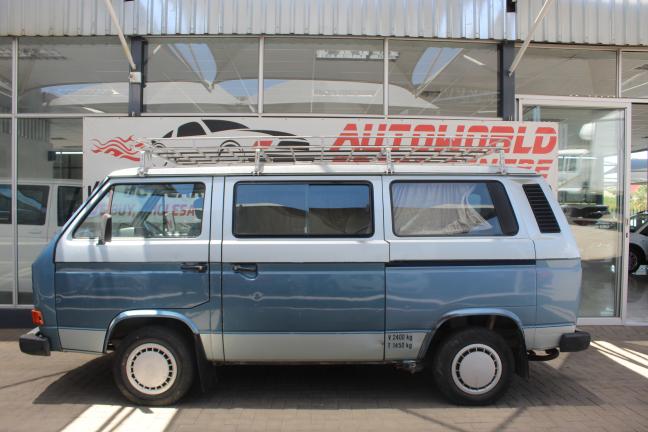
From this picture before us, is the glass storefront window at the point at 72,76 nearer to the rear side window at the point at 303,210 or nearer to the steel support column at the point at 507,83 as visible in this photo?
the rear side window at the point at 303,210

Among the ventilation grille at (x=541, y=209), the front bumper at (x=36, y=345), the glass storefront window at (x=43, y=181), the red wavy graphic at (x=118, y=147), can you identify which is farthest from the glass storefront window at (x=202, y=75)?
the ventilation grille at (x=541, y=209)

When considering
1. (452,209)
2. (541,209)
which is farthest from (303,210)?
(541,209)

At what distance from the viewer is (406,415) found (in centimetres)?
416

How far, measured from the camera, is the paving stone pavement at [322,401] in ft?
13.1

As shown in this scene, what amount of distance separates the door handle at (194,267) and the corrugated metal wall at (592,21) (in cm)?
585

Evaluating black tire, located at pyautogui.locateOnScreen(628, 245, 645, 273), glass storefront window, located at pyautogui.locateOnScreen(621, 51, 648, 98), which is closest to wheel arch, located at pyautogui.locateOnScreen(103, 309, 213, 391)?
glass storefront window, located at pyautogui.locateOnScreen(621, 51, 648, 98)

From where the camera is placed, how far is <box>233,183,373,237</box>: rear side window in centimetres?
424

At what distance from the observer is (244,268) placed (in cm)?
414

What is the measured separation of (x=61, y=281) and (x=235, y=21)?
14.7ft

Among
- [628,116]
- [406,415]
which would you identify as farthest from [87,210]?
[628,116]

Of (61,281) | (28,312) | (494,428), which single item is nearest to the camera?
(494,428)

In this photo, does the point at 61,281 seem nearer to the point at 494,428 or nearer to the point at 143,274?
the point at 143,274

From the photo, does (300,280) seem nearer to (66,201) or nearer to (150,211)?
(150,211)

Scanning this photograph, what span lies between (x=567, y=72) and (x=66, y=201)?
7.46m
